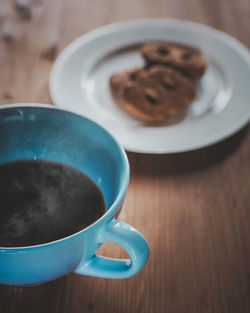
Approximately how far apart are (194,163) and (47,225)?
0.97ft

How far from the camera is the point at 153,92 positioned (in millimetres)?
751

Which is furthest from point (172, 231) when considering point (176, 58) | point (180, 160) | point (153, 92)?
point (176, 58)

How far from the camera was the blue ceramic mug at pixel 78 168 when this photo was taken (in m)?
0.36

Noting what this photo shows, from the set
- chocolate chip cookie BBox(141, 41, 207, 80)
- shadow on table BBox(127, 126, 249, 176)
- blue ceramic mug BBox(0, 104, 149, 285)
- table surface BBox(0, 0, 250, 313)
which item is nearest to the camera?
blue ceramic mug BBox(0, 104, 149, 285)

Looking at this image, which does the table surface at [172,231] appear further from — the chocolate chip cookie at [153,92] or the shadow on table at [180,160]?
the chocolate chip cookie at [153,92]

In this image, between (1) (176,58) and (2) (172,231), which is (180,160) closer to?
(2) (172,231)

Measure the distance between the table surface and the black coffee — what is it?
3.5 inches

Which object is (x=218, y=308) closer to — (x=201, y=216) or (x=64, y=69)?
(x=201, y=216)

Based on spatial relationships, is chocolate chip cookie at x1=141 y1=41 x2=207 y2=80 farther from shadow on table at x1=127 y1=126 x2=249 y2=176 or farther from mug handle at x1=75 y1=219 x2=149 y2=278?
mug handle at x1=75 y1=219 x2=149 y2=278

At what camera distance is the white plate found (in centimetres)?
65

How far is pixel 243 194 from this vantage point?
604 millimetres

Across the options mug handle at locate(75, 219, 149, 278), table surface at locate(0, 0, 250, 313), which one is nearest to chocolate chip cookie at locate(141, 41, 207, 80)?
table surface at locate(0, 0, 250, 313)

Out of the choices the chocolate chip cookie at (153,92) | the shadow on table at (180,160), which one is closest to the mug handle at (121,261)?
the shadow on table at (180,160)

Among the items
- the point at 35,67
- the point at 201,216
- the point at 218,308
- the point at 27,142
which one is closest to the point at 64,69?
the point at 35,67
